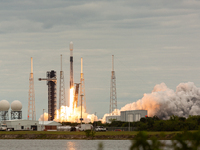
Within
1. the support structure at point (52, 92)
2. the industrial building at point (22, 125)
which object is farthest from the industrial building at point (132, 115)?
the industrial building at point (22, 125)

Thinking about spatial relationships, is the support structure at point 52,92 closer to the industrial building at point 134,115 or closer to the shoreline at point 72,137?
the industrial building at point 134,115

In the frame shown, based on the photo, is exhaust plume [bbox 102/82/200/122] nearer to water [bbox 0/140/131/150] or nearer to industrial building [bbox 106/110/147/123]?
industrial building [bbox 106/110/147/123]

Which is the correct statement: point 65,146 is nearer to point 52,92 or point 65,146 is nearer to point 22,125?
point 22,125

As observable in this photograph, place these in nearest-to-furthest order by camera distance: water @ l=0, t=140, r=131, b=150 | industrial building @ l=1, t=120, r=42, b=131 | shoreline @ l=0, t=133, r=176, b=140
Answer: water @ l=0, t=140, r=131, b=150 → shoreline @ l=0, t=133, r=176, b=140 → industrial building @ l=1, t=120, r=42, b=131

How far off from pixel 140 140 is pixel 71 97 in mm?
155749

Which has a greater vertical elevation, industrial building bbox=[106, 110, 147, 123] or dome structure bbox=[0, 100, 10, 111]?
dome structure bbox=[0, 100, 10, 111]

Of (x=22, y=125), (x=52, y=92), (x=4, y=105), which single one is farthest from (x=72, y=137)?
(x=4, y=105)

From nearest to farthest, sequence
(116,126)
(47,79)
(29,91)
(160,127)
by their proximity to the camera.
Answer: (160,127) < (116,126) < (29,91) < (47,79)

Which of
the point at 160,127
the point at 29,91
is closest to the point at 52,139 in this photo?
the point at 160,127

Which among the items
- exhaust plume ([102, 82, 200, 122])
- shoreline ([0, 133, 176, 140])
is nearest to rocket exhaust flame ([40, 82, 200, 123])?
exhaust plume ([102, 82, 200, 122])

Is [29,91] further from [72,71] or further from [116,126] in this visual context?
[116,126]

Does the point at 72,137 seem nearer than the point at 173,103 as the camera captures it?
Yes

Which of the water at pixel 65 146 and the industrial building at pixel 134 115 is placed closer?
the water at pixel 65 146

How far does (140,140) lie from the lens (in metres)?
21.0
